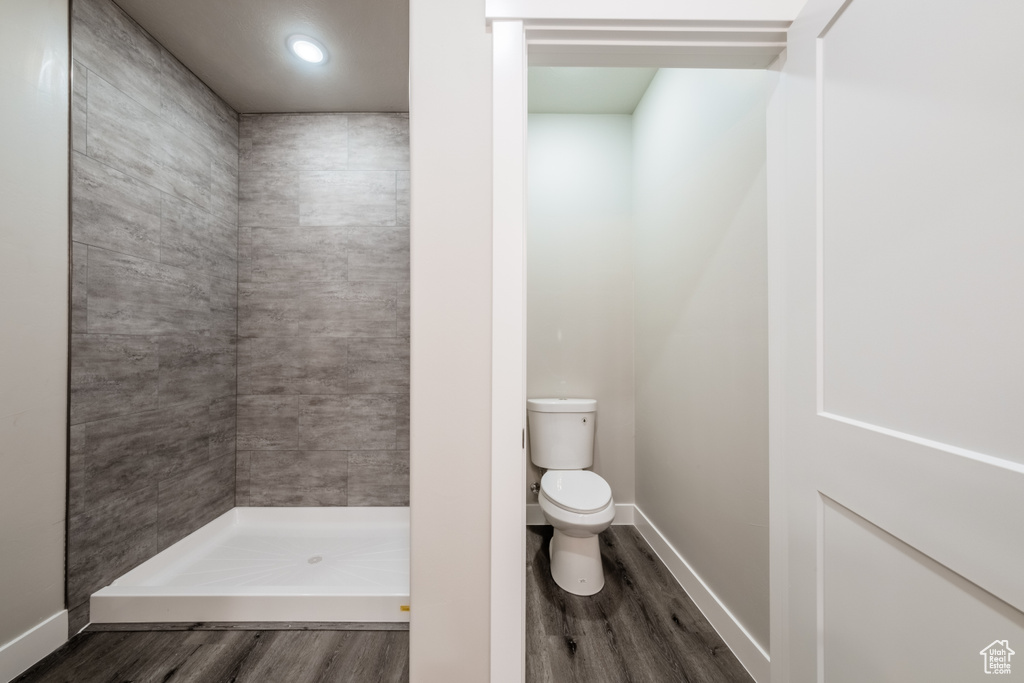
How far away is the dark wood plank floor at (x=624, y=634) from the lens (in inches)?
52.6

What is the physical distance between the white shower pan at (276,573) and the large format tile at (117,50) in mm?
2118

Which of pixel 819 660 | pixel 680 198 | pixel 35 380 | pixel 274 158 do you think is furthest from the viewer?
pixel 274 158

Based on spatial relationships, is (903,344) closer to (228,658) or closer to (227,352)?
(228,658)

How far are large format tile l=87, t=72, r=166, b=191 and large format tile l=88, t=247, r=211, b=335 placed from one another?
393 mm

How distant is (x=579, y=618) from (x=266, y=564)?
5.15ft

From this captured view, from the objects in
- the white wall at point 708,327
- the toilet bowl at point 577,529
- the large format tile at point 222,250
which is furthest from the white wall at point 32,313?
the white wall at point 708,327

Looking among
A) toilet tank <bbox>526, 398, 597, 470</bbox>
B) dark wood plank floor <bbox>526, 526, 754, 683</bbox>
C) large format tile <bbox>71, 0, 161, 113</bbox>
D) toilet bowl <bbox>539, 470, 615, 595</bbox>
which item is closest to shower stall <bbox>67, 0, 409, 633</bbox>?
large format tile <bbox>71, 0, 161, 113</bbox>

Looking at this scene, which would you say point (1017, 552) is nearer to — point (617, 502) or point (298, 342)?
point (617, 502)

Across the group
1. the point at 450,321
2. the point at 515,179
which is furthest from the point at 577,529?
the point at 515,179

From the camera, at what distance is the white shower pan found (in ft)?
5.16

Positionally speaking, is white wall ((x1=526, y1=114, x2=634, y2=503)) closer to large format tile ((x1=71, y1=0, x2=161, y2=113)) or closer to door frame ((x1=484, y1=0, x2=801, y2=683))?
door frame ((x1=484, y1=0, x2=801, y2=683))

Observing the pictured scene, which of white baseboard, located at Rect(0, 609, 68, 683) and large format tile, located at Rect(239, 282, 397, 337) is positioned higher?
large format tile, located at Rect(239, 282, 397, 337)

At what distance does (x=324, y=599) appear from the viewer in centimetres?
158

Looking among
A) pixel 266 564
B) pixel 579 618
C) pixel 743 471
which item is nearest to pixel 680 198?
pixel 743 471
